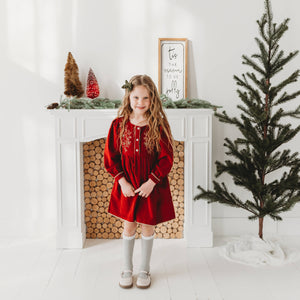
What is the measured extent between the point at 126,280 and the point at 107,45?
1.88 meters

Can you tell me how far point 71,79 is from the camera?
3000 mm

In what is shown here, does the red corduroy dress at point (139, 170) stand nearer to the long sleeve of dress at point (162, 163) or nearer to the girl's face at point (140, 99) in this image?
the long sleeve of dress at point (162, 163)

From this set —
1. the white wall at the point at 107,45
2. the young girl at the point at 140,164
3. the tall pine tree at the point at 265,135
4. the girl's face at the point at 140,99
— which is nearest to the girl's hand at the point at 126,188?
the young girl at the point at 140,164

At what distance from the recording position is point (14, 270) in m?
2.59

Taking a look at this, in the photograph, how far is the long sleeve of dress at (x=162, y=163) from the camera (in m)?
2.33

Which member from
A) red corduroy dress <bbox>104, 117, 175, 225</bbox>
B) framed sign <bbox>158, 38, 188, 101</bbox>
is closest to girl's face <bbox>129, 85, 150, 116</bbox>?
red corduroy dress <bbox>104, 117, 175, 225</bbox>

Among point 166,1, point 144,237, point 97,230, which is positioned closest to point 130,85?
point 144,237

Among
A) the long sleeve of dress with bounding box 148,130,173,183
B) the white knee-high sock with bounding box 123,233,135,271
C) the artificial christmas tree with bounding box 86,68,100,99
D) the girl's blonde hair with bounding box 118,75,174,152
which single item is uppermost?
the artificial christmas tree with bounding box 86,68,100,99

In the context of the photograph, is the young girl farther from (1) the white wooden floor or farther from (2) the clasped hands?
(1) the white wooden floor

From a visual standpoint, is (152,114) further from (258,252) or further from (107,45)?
(258,252)

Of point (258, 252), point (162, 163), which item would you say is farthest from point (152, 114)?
point (258, 252)

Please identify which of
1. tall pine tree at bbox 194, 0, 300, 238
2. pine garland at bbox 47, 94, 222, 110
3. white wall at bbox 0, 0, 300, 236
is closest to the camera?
tall pine tree at bbox 194, 0, 300, 238

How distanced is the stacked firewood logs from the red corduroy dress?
2.39 feet

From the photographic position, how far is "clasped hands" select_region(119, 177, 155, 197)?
232 centimetres
